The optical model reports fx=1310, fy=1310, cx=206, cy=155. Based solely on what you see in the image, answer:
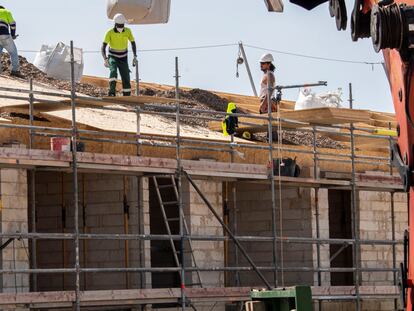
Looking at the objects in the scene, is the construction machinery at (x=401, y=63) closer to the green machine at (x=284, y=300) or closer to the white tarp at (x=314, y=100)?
the green machine at (x=284, y=300)

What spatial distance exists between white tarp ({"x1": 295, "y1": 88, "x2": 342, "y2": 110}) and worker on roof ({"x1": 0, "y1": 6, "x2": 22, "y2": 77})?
643 cm

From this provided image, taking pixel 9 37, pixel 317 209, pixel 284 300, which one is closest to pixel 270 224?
pixel 317 209

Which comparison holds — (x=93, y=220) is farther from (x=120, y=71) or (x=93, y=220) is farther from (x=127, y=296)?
(x=127, y=296)

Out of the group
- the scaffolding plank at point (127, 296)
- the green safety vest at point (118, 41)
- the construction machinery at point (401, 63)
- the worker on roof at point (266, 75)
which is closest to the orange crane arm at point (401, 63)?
the construction machinery at point (401, 63)

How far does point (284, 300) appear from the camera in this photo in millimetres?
15102

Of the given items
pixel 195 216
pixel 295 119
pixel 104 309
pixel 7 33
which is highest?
pixel 7 33

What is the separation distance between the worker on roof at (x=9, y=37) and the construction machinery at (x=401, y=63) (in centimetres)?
1292

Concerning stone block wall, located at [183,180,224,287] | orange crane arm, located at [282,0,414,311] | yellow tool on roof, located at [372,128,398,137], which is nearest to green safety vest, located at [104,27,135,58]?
stone block wall, located at [183,180,224,287]

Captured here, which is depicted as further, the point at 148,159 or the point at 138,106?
the point at 138,106

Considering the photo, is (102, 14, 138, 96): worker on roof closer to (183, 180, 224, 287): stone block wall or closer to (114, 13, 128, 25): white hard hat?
(114, 13, 128, 25): white hard hat

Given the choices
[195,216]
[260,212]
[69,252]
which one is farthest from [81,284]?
[260,212]

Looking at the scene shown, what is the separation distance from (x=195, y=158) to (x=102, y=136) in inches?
85.8

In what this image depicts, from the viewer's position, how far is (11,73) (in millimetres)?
24062

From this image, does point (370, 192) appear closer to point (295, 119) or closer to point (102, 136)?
point (295, 119)
